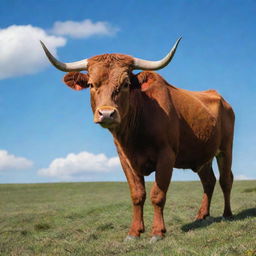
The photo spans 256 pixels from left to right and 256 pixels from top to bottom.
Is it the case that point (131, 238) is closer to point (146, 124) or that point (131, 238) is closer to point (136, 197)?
point (136, 197)

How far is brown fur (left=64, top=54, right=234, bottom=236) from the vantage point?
7.15 m

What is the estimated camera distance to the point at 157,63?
7805 millimetres

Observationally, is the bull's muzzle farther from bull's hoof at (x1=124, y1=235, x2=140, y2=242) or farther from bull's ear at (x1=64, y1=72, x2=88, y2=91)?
bull's hoof at (x1=124, y1=235, x2=140, y2=242)

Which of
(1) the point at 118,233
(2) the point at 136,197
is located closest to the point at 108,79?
(2) the point at 136,197

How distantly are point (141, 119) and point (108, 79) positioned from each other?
1.07 metres

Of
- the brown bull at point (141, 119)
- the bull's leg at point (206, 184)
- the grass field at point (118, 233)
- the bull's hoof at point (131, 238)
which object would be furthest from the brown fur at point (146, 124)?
the bull's leg at point (206, 184)

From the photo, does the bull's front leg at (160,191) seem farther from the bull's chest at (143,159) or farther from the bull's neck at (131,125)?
the bull's neck at (131,125)

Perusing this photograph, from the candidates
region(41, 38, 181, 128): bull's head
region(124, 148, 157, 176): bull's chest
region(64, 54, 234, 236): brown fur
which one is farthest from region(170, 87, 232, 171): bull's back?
region(41, 38, 181, 128): bull's head

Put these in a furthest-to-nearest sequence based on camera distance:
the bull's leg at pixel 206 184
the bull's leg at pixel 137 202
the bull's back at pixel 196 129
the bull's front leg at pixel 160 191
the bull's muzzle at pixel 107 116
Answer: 1. the bull's leg at pixel 206 184
2. the bull's back at pixel 196 129
3. the bull's leg at pixel 137 202
4. the bull's front leg at pixel 160 191
5. the bull's muzzle at pixel 107 116

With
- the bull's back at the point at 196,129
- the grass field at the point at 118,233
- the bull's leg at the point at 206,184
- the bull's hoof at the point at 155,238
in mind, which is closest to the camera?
the grass field at the point at 118,233

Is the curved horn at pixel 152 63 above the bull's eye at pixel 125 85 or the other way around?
above

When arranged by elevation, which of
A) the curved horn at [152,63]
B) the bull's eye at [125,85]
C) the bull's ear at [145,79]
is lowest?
the bull's eye at [125,85]

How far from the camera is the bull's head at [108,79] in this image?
6.66 meters

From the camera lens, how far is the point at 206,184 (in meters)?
10.6
